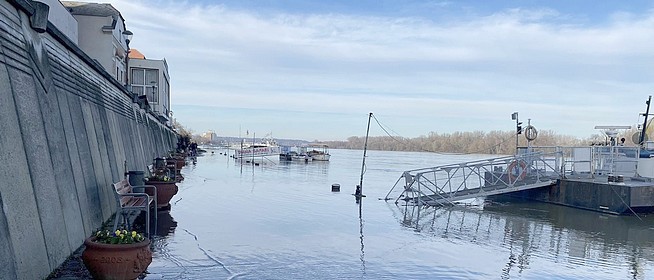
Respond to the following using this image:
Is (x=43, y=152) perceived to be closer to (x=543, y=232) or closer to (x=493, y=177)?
(x=543, y=232)

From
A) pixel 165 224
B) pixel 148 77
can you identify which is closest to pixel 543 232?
pixel 165 224

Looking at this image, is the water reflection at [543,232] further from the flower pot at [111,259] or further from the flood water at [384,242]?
the flower pot at [111,259]


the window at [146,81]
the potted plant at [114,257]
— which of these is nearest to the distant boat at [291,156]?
the window at [146,81]

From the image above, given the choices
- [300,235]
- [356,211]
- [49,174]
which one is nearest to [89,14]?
[356,211]

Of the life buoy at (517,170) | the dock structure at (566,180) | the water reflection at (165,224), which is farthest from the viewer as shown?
the life buoy at (517,170)

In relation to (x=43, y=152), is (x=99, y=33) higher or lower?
higher

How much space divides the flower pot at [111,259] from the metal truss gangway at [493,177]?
14.2 meters

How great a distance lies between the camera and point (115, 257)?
529cm

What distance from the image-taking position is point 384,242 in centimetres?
1055

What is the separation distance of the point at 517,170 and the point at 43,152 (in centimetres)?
1908

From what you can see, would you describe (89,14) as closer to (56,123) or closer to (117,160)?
(117,160)

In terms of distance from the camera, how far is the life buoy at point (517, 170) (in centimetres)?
2106

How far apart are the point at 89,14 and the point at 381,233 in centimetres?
2475

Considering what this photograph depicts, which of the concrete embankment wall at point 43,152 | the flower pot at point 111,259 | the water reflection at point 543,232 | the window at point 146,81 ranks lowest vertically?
the water reflection at point 543,232
